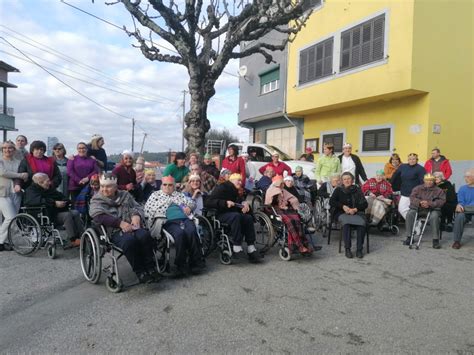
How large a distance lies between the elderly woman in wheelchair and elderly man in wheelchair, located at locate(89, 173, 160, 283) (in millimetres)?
2031

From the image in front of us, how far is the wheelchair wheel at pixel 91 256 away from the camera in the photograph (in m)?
4.16

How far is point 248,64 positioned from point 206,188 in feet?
53.4

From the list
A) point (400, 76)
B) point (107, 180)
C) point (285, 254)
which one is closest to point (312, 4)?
point (400, 76)

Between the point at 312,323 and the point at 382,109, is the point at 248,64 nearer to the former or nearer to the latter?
the point at 382,109

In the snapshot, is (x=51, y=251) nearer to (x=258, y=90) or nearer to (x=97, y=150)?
(x=97, y=150)

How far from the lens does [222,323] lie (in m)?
3.44

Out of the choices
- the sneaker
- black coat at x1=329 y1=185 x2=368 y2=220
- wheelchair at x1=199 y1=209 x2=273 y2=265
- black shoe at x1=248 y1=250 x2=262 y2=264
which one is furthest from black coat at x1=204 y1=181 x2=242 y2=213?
the sneaker

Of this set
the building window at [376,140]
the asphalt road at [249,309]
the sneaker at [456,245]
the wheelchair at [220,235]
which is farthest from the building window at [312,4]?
the asphalt road at [249,309]

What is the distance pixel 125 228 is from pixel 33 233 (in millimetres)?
2095

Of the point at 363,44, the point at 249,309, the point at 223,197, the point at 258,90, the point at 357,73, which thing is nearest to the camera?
the point at 249,309

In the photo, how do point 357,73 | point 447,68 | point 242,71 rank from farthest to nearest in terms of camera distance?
point 242,71 < point 357,73 < point 447,68

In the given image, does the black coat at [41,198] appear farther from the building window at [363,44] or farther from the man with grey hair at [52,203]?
the building window at [363,44]

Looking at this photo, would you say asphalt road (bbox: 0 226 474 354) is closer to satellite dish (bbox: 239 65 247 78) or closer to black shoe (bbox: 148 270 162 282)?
black shoe (bbox: 148 270 162 282)

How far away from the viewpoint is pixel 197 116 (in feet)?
32.0
